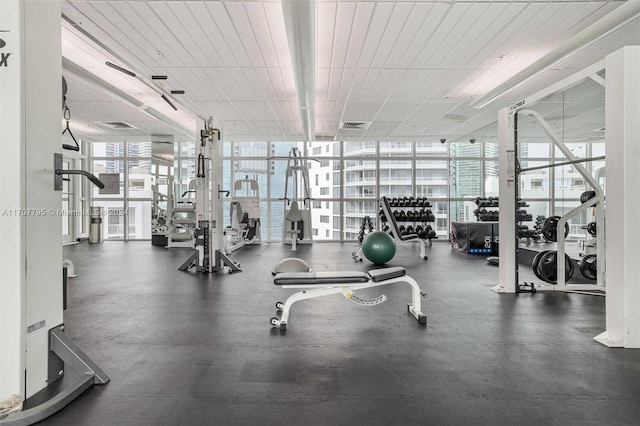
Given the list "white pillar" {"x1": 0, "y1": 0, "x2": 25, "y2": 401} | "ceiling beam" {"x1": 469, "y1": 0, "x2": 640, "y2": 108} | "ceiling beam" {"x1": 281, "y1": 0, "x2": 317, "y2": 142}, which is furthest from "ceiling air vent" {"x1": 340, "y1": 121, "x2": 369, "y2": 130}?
"white pillar" {"x1": 0, "y1": 0, "x2": 25, "y2": 401}

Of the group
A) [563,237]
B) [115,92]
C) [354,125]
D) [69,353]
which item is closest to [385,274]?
[69,353]

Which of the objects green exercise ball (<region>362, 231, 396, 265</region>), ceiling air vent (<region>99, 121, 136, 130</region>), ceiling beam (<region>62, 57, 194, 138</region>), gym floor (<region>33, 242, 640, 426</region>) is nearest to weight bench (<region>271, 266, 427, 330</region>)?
gym floor (<region>33, 242, 640, 426</region>)

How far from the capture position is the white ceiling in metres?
3.27

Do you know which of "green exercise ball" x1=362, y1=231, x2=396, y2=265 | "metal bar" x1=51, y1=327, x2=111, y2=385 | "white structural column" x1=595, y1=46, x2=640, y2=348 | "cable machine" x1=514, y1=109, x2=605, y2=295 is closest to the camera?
"metal bar" x1=51, y1=327, x2=111, y2=385

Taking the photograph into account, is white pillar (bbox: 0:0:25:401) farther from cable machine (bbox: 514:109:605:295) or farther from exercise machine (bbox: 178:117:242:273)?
cable machine (bbox: 514:109:605:295)

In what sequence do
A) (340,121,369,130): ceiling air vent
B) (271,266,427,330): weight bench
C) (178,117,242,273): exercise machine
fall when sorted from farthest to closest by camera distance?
(340,121,369,130): ceiling air vent
(178,117,242,273): exercise machine
(271,266,427,330): weight bench

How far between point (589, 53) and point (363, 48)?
293 centimetres

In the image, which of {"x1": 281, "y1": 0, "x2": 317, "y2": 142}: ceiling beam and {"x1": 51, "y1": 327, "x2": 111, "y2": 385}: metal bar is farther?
{"x1": 281, "y1": 0, "x2": 317, "y2": 142}: ceiling beam

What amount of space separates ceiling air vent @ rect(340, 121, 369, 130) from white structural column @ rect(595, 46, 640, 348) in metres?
5.29

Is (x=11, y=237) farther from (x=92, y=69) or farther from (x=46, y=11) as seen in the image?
A: (x=92, y=69)

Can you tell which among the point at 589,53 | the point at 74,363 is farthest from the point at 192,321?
the point at 589,53

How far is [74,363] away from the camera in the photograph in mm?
1903

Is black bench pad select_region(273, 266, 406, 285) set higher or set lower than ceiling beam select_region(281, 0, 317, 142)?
lower

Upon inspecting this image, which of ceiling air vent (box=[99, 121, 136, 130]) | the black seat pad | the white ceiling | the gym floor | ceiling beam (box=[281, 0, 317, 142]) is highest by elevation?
ceiling air vent (box=[99, 121, 136, 130])
